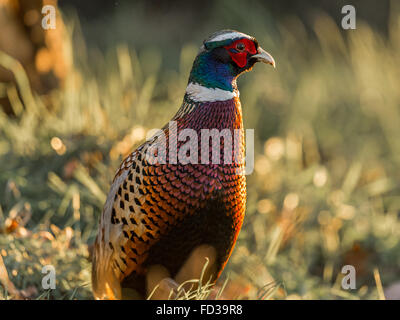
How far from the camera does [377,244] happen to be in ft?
9.59

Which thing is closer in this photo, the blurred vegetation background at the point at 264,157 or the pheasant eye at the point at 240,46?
the pheasant eye at the point at 240,46

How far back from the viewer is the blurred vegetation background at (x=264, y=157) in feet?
8.58

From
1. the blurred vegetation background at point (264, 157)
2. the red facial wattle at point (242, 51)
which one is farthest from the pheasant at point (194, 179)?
the blurred vegetation background at point (264, 157)

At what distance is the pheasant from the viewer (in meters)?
1.81

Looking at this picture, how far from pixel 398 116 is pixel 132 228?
2.69 meters

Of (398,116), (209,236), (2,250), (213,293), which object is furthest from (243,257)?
(398,116)

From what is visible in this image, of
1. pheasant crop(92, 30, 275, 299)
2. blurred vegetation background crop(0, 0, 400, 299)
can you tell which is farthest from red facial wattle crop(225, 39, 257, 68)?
blurred vegetation background crop(0, 0, 400, 299)

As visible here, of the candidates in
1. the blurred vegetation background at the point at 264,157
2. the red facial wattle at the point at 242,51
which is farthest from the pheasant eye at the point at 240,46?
the blurred vegetation background at the point at 264,157

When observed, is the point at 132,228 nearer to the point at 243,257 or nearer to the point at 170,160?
the point at 170,160

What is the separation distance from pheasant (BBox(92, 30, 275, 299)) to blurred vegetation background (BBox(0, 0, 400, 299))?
519mm

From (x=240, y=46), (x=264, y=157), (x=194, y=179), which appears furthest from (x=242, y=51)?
(x=264, y=157)

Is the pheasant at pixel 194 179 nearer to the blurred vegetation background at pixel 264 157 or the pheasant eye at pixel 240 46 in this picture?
the pheasant eye at pixel 240 46

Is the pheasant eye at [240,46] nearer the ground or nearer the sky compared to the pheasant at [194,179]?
nearer the sky

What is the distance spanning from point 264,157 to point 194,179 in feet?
5.51
